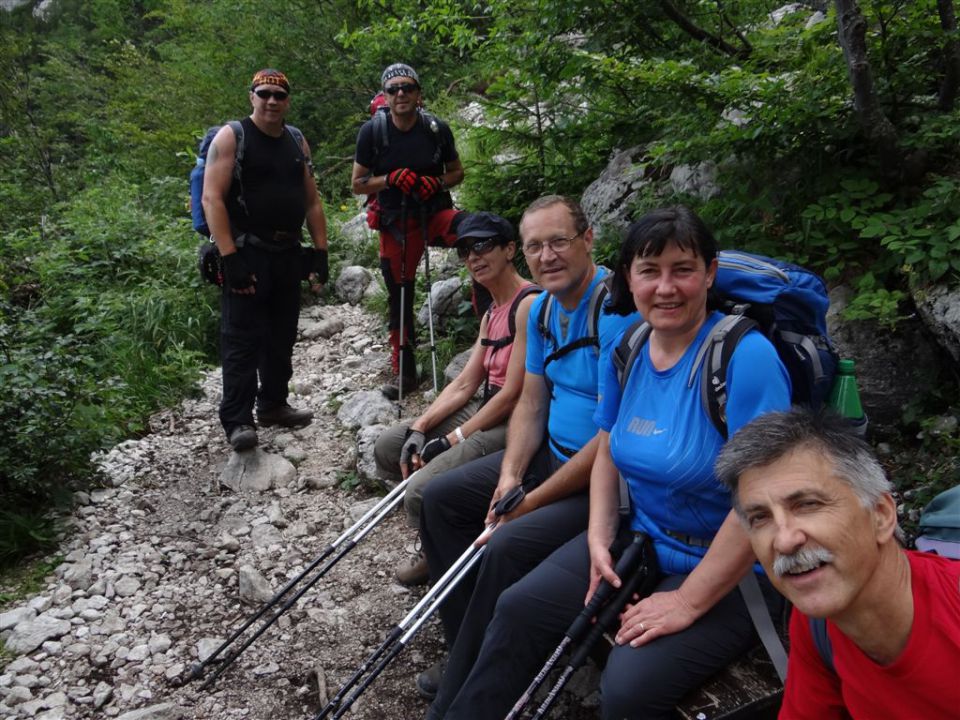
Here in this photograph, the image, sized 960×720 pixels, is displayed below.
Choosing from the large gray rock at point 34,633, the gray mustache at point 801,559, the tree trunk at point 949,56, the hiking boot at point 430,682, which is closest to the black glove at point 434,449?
the hiking boot at point 430,682

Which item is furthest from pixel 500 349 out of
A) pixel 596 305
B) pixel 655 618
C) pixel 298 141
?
pixel 298 141

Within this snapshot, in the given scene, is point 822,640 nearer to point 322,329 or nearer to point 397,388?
point 397,388

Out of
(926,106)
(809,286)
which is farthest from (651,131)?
(809,286)

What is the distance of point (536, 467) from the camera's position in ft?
11.6

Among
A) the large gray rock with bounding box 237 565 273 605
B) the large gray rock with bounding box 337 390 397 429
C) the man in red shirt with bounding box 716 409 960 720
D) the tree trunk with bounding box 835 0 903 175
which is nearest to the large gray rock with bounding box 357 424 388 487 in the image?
the large gray rock with bounding box 337 390 397 429

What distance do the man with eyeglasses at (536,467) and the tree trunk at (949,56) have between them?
236 centimetres

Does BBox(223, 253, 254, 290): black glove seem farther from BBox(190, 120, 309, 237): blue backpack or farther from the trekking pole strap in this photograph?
the trekking pole strap

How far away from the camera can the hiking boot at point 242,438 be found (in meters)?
5.35

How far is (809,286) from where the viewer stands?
8.02 ft

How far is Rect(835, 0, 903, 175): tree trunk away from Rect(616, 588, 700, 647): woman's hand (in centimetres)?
306

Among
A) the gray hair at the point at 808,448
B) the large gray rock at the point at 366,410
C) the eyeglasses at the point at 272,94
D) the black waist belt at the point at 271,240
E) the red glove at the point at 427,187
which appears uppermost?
the eyeglasses at the point at 272,94

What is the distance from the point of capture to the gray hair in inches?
61.6

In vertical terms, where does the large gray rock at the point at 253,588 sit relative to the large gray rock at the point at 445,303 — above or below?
below

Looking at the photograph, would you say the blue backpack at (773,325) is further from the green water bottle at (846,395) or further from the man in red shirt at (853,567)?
the man in red shirt at (853,567)
